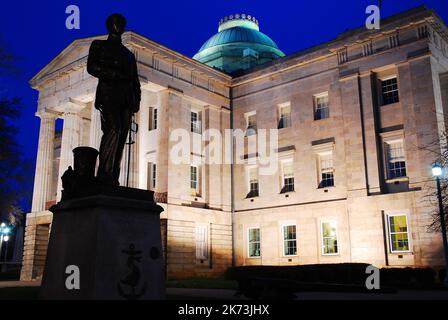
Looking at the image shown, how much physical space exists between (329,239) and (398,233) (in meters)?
4.69

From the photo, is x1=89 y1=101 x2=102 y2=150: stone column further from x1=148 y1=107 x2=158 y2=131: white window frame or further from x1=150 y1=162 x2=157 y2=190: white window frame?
x1=150 y1=162 x2=157 y2=190: white window frame

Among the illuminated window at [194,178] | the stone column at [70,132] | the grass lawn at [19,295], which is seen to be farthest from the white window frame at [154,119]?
the grass lawn at [19,295]

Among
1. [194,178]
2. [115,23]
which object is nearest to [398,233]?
[194,178]

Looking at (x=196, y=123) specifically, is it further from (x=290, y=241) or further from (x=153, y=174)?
(x=290, y=241)

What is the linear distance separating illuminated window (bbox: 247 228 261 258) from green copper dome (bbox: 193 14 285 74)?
58.1 feet

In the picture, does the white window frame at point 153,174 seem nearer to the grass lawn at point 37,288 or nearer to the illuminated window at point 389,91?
the grass lawn at point 37,288

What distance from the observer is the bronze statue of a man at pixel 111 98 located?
9.33 m

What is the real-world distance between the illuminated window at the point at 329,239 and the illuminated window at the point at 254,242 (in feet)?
17.5

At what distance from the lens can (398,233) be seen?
27.2 metres
